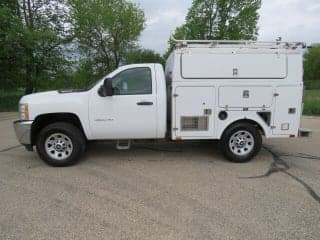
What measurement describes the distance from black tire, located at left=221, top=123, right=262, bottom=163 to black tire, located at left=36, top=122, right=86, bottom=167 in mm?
2929

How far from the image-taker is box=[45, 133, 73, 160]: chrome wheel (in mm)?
6238

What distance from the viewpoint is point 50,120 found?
6391mm

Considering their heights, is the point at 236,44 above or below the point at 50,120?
above

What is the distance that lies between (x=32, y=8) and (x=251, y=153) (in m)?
22.7

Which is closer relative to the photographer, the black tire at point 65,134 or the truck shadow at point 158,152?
the black tire at point 65,134

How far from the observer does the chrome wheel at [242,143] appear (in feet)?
21.4

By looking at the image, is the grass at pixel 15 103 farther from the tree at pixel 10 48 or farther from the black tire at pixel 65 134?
the black tire at pixel 65 134

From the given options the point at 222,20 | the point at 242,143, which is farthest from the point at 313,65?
the point at 242,143

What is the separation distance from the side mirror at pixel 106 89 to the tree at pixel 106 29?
80.9ft

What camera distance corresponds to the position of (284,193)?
15.8 feet

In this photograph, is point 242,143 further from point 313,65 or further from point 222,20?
point 313,65

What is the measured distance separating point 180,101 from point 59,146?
2585 mm

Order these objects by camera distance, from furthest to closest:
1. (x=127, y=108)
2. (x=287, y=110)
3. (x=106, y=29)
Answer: (x=106, y=29), (x=287, y=110), (x=127, y=108)

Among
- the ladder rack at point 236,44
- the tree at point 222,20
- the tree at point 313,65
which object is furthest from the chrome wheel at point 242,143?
the tree at point 313,65
